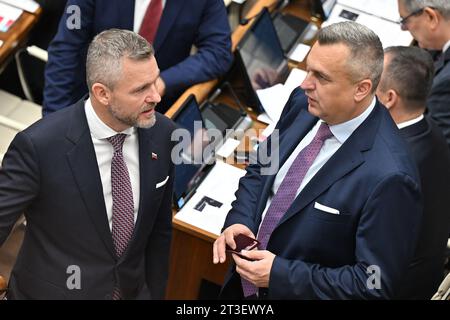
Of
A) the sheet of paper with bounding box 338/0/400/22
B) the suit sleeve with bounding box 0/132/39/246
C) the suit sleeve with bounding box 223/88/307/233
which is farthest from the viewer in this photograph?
the sheet of paper with bounding box 338/0/400/22

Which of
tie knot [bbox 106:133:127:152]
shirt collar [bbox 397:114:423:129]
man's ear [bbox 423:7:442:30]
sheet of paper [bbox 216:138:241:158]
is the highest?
man's ear [bbox 423:7:442:30]

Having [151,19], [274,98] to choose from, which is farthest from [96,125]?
[274,98]

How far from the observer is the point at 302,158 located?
9.48 ft

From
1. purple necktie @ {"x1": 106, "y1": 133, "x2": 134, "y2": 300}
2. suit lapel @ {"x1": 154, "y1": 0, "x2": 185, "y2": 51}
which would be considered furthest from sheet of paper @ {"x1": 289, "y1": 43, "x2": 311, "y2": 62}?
purple necktie @ {"x1": 106, "y1": 133, "x2": 134, "y2": 300}

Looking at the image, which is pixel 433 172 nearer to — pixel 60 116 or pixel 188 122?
pixel 188 122

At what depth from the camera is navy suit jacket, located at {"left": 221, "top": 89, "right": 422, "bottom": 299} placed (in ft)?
8.53

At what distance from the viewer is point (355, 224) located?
2.68m

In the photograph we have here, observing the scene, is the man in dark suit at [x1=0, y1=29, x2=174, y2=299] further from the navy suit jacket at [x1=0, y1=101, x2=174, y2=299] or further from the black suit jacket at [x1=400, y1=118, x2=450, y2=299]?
the black suit jacket at [x1=400, y1=118, x2=450, y2=299]

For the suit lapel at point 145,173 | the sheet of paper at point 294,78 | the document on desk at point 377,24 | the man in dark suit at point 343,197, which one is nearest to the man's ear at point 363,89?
the man in dark suit at point 343,197

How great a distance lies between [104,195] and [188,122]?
3.68 ft

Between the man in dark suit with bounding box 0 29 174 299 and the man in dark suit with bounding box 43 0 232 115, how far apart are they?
1.00 meters

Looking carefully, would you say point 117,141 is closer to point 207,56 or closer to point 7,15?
point 207,56

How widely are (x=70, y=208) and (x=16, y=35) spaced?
201 cm
